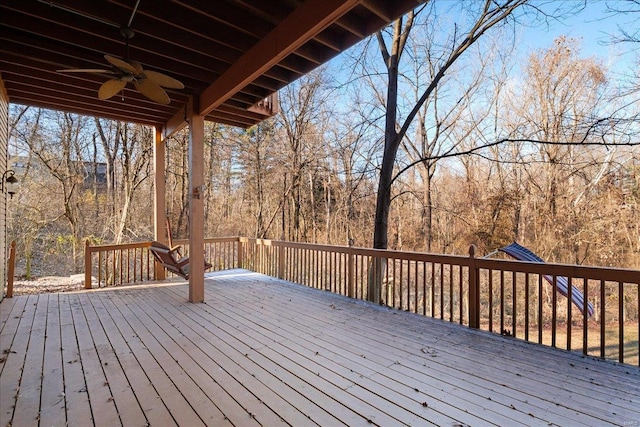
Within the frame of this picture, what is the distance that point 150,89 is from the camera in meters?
3.44

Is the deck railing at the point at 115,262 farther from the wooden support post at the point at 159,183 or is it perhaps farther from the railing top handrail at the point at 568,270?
the railing top handrail at the point at 568,270

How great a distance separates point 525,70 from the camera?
33.8 feet

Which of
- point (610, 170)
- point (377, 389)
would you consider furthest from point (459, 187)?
point (377, 389)

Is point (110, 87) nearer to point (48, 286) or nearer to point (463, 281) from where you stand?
point (48, 286)

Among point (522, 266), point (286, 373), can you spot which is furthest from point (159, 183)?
point (522, 266)

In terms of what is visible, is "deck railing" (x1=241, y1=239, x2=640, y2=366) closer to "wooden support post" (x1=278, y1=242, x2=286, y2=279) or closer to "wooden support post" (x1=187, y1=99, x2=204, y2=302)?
"wooden support post" (x1=278, y1=242, x2=286, y2=279)

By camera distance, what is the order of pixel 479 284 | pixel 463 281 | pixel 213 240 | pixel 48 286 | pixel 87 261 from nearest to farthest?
pixel 479 284
pixel 87 261
pixel 213 240
pixel 463 281
pixel 48 286

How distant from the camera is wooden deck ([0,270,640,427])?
199 centimetres

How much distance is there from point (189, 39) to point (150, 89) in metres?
0.70

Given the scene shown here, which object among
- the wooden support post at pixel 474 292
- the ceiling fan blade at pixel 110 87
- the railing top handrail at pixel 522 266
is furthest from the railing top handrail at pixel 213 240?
the wooden support post at pixel 474 292

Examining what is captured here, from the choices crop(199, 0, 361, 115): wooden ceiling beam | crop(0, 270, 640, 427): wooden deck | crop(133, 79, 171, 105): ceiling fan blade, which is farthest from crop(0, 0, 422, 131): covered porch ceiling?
crop(0, 270, 640, 427): wooden deck

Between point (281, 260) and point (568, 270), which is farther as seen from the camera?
point (281, 260)

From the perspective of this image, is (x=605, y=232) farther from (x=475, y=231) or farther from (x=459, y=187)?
(x=459, y=187)

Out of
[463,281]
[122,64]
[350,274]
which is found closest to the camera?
[122,64]
